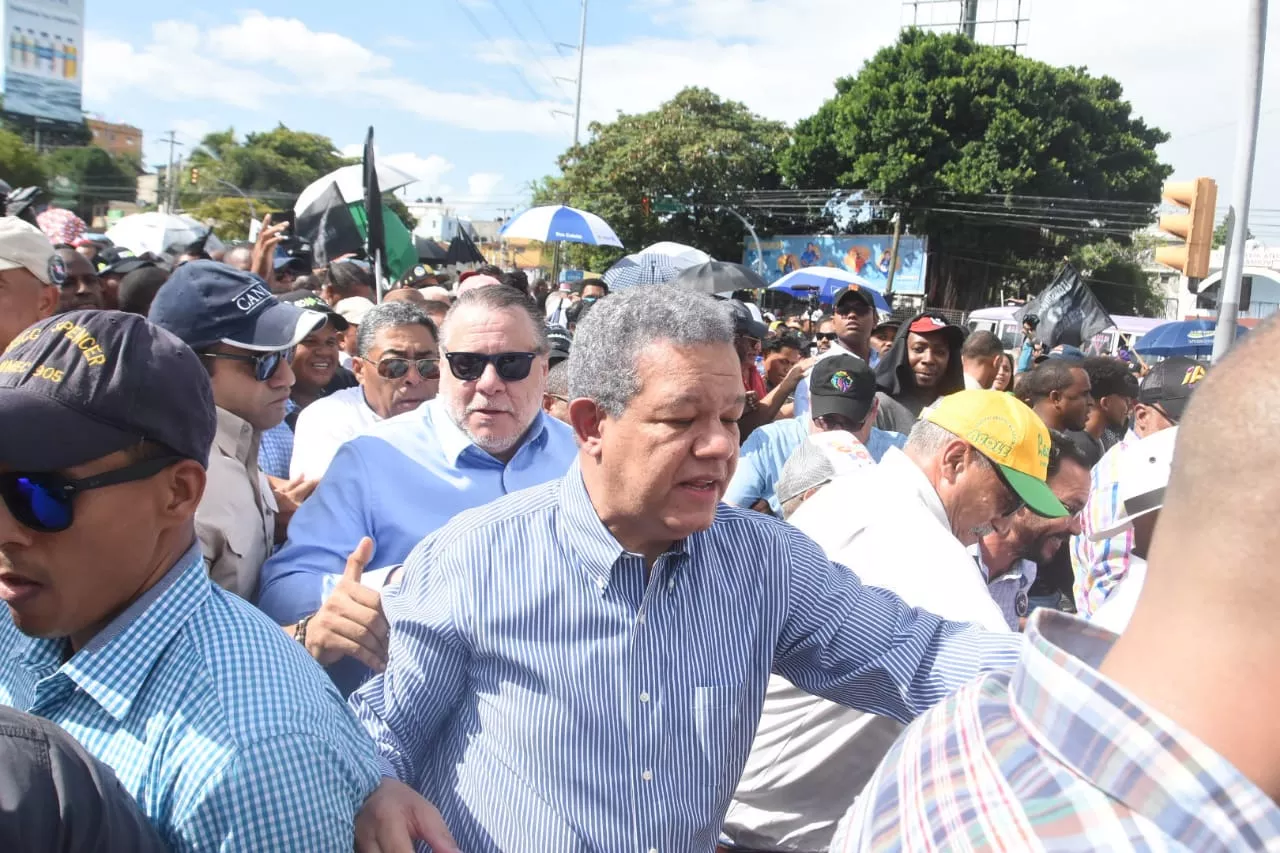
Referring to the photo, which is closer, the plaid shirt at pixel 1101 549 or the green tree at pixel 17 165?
the plaid shirt at pixel 1101 549

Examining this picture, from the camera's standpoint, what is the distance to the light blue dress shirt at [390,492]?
101 inches

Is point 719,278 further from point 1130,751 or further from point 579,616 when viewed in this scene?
point 1130,751

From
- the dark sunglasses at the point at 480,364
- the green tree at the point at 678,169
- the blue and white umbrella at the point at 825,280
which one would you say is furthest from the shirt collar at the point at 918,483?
the green tree at the point at 678,169

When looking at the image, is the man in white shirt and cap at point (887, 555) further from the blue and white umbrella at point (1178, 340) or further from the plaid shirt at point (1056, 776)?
the blue and white umbrella at point (1178, 340)

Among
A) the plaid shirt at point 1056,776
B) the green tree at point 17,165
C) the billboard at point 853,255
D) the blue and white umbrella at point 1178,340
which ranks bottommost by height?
the plaid shirt at point 1056,776

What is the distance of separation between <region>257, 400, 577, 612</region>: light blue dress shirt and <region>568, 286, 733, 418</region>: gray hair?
39.6 inches

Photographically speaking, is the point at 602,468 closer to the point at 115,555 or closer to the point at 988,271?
the point at 115,555

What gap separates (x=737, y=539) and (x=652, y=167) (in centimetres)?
3819

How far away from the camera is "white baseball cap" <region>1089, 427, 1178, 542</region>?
277cm

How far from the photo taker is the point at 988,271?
3919 centimetres

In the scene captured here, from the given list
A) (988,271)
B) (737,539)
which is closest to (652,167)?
(988,271)

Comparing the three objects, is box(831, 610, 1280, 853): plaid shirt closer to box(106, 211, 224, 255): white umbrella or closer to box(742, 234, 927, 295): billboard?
box(106, 211, 224, 255): white umbrella

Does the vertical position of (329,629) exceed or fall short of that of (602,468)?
it falls short

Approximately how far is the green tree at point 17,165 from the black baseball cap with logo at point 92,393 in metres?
45.2
